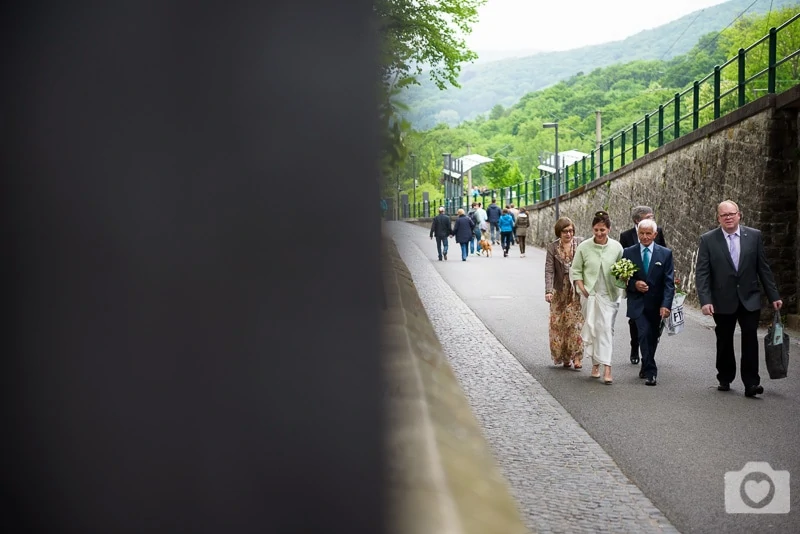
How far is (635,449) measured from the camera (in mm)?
7082

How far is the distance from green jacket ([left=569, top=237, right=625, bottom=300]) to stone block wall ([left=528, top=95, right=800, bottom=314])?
226 inches

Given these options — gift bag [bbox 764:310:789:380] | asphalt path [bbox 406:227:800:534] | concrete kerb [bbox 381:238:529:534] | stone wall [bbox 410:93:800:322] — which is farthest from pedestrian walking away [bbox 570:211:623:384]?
concrete kerb [bbox 381:238:529:534]

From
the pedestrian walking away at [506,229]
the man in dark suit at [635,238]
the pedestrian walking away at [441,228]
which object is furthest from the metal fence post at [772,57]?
the pedestrian walking away at [506,229]

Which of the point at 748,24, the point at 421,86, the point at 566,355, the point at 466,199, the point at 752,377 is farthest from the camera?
the point at 748,24

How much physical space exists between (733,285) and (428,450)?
8720 mm

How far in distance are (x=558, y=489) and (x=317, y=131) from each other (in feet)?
17.2

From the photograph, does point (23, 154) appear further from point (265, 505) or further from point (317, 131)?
point (265, 505)

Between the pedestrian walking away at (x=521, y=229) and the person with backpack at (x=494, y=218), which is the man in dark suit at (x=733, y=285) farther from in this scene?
the person with backpack at (x=494, y=218)

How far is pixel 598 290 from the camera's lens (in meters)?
10.4

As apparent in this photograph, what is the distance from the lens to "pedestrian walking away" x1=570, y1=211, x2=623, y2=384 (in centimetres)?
1015

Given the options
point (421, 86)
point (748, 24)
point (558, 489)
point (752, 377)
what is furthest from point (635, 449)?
point (748, 24)

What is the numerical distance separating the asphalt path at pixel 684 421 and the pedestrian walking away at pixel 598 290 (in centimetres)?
35

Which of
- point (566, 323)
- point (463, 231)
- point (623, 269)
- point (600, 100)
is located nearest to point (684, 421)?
point (623, 269)

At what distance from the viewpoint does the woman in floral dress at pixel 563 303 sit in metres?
11.1
